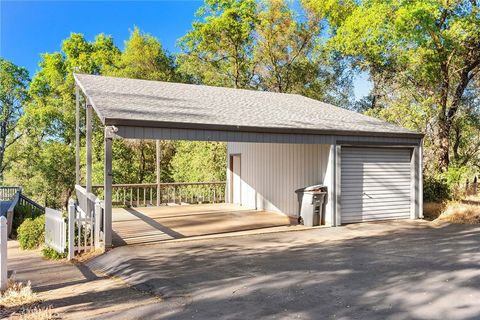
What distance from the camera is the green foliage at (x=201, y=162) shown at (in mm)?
19016

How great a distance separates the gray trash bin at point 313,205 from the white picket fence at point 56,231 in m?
5.91

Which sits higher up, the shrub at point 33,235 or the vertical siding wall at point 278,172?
the vertical siding wall at point 278,172

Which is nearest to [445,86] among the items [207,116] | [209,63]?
[207,116]

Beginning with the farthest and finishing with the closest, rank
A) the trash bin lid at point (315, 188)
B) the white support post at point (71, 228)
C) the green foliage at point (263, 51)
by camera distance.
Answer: the green foliage at point (263, 51) → the trash bin lid at point (315, 188) → the white support post at point (71, 228)

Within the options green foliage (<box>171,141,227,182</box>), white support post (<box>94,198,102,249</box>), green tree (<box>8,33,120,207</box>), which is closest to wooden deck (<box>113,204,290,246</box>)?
white support post (<box>94,198,102,249</box>)

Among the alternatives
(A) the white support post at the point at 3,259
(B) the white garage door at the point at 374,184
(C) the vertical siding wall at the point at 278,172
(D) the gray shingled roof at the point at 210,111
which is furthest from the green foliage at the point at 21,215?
(B) the white garage door at the point at 374,184

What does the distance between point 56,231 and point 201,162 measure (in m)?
11.7

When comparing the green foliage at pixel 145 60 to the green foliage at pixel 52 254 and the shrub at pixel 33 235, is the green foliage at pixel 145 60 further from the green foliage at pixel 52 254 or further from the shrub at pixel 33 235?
the green foliage at pixel 52 254

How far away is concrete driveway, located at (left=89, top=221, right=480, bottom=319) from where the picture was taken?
4.39 m

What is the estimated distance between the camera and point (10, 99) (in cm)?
3288

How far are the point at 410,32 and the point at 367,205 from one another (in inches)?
308

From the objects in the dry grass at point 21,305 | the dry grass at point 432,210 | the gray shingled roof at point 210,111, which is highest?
the gray shingled roof at point 210,111

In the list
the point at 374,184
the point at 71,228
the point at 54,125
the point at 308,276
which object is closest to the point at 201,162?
the point at 374,184

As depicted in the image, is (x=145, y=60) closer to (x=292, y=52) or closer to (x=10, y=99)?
(x=292, y=52)
